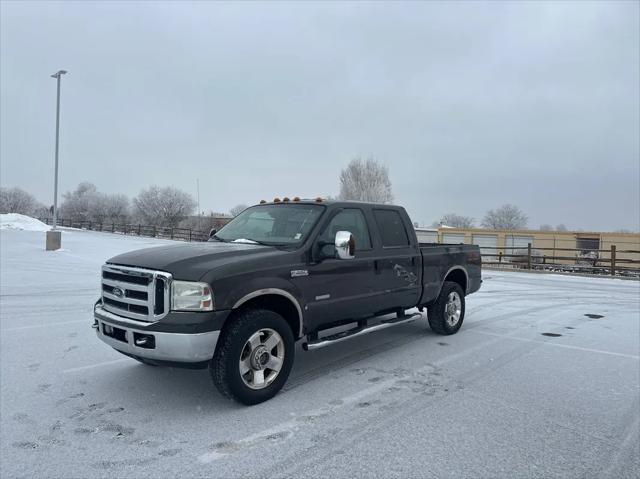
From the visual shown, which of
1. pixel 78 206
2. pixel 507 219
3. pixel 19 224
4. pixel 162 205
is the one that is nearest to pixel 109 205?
pixel 78 206

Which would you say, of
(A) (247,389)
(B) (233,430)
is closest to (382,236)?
(A) (247,389)

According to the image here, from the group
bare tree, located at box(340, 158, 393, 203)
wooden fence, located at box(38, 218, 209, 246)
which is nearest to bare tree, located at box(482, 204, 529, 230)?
bare tree, located at box(340, 158, 393, 203)

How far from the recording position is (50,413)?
12.0ft

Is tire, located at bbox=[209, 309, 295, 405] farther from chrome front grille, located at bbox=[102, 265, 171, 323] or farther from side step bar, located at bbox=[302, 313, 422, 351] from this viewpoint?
chrome front grille, located at bbox=[102, 265, 171, 323]

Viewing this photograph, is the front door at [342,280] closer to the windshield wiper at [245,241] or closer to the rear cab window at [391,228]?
the rear cab window at [391,228]

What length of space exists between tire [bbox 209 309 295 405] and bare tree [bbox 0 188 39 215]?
3211 inches

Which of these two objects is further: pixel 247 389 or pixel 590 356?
pixel 590 356

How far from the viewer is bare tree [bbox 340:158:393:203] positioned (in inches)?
2429

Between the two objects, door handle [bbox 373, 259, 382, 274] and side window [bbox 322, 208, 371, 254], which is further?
door handle [bbox 373, 259, 382, 274]

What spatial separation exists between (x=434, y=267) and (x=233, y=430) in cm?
388

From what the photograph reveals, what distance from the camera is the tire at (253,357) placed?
3705mm

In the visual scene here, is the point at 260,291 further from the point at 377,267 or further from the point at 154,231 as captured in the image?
the point at 154,231

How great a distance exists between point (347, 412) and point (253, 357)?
94 cm

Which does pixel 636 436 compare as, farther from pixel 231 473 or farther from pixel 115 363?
pixel 115 363
